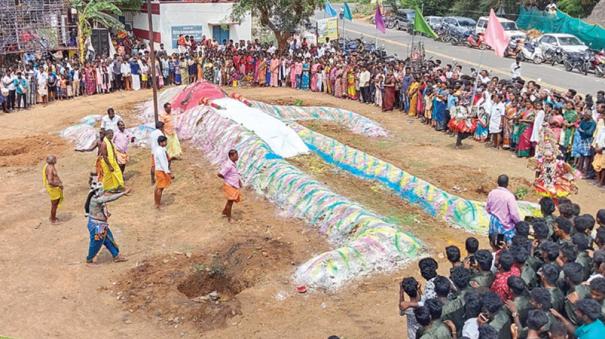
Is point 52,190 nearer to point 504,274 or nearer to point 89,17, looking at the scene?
point 504,274

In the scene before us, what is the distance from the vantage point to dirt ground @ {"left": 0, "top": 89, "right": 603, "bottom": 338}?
795 cm

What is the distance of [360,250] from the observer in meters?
9.14

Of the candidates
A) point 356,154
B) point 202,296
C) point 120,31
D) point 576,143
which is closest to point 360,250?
point 202,296

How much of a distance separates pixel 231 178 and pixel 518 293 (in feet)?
19.7

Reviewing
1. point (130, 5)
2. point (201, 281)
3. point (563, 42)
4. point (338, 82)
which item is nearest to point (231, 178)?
point (201, 281)

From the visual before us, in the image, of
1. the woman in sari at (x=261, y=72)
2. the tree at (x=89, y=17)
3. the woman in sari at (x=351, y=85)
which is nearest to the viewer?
the woman in sari at (x=351, y=85)

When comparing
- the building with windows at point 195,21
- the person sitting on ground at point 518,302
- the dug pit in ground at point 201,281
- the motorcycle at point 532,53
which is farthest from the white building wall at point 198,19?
the person sitting on ground at point 518,302

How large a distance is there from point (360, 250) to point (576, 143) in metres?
6.77

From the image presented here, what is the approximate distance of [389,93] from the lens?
2002 cm

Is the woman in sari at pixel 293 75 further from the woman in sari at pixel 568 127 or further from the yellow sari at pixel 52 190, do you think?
the yellow sari at pixel 52 190

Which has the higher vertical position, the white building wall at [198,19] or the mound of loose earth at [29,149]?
the white building wall at [198,19]

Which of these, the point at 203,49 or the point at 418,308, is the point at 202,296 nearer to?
the point at 418,308

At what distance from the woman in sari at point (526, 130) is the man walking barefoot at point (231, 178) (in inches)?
289

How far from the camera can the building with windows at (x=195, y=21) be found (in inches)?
1169
